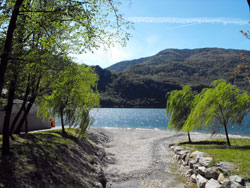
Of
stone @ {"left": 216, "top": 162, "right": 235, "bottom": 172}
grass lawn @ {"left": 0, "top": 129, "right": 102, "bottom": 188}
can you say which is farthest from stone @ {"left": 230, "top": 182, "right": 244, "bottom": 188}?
grass lawn @ {"left": 0, "top": 129, "right": 102, "bottom": 188}

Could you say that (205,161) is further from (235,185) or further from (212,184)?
(235,185)

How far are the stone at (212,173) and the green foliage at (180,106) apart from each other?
11828mm

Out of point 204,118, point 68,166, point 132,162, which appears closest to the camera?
point 68,166

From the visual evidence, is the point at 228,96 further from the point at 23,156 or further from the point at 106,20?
the point at 23,156

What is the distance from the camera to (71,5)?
7184mm

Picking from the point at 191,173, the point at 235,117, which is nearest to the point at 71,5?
the point at 191,173

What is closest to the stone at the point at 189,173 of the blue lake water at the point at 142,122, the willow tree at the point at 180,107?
the blue lake water at the point at 142,122

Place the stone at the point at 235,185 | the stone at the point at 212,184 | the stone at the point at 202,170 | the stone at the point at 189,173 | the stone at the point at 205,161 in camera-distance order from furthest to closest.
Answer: the stone at the point at 189,173
the stone at the point at 205,161
the stone at the point at 202,170
the stone at the point at 212,184
the stone at the point at 235,185

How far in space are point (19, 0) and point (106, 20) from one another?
3.52 metres

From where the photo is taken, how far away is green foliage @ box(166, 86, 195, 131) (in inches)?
840

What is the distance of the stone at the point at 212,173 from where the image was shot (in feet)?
30.3

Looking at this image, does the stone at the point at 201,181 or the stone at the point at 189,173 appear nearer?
the stone at the point at 201,181

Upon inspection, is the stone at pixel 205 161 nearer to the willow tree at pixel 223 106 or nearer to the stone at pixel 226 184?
the stone at pixel 226 184

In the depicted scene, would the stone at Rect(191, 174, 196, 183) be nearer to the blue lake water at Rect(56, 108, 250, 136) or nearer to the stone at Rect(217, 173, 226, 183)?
the stone at Rect(217, 173, 226, 183)
